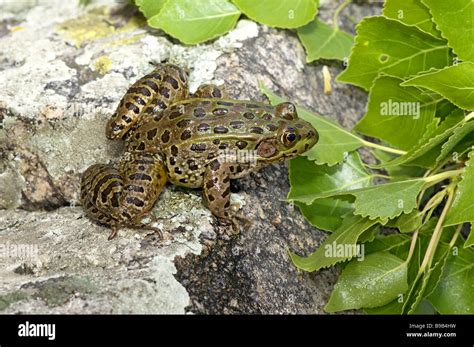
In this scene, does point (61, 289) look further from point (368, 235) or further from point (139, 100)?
point (368, 235)

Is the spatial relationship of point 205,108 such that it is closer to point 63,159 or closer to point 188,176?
point 188,176

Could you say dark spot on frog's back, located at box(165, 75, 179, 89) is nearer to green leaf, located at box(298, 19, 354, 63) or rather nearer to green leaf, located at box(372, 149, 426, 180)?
green leaf, located at box(298, 19, 354, 63)

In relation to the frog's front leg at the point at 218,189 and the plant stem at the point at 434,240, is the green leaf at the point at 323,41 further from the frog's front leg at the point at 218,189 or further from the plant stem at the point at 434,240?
the plant stem at the point at 434,240

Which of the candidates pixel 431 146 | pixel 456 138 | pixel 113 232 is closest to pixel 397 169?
pixel 431 146

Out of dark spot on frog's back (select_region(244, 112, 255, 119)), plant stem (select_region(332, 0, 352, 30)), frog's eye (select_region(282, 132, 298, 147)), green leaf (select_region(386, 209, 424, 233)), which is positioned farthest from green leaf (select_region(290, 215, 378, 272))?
plant stem (select_region(332, 0, 352, 30))
